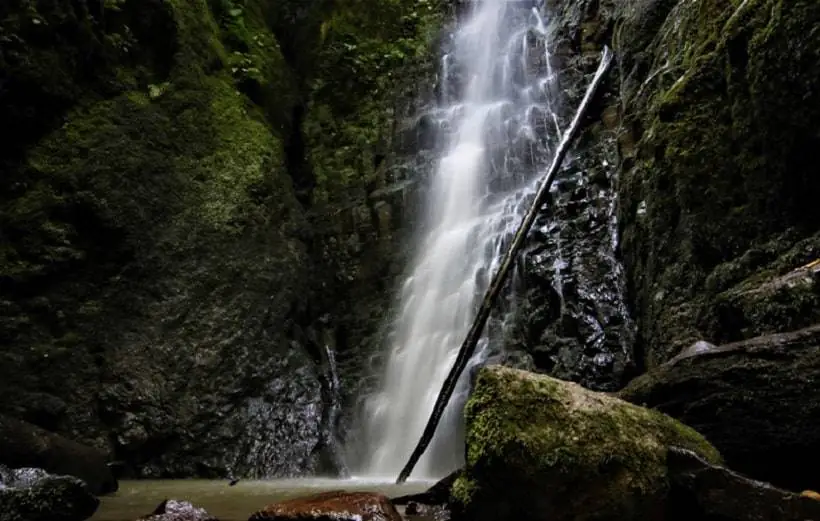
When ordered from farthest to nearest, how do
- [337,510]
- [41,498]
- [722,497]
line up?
[41,498] → [337,510] → [722,497]

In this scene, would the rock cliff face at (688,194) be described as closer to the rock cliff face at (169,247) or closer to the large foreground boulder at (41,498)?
the rock cliff face at (169,247)

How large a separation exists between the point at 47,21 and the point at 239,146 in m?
3.08

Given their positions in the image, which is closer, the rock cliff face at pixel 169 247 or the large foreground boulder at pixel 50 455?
the large foreground boulder at pixel 50 455

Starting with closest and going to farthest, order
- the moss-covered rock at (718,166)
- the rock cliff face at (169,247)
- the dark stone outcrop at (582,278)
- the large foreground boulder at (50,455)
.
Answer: the moss-covered rock at (718,166)
the large foreground boulder at (50,455)
the dark stone outcrop at (582,278)
the rock cliff face at (169,247)

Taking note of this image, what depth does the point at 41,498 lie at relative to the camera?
3818mm

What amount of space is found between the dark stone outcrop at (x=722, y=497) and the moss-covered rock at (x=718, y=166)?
1474 mm


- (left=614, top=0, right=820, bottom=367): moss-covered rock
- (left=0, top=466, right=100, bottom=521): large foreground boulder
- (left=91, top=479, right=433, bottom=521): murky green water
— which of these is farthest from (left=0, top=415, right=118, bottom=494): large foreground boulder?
(left=614, top=0, right=820, bottom=367): moss-covered rock

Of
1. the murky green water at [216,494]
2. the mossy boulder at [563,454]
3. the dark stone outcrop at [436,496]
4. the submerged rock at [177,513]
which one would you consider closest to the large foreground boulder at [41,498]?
the murky green water at [216,494]

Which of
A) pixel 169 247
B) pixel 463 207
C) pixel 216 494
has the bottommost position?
pixel 216 494

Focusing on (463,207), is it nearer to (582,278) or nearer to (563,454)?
Answer: (582,278)

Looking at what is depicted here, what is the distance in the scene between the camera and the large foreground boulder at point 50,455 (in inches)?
206

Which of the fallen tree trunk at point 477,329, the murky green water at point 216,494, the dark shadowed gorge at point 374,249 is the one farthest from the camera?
the fallen tree trunk at point 477,329

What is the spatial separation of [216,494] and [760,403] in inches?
185

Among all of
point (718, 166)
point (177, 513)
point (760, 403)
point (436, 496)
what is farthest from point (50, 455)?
point (718, 166)
